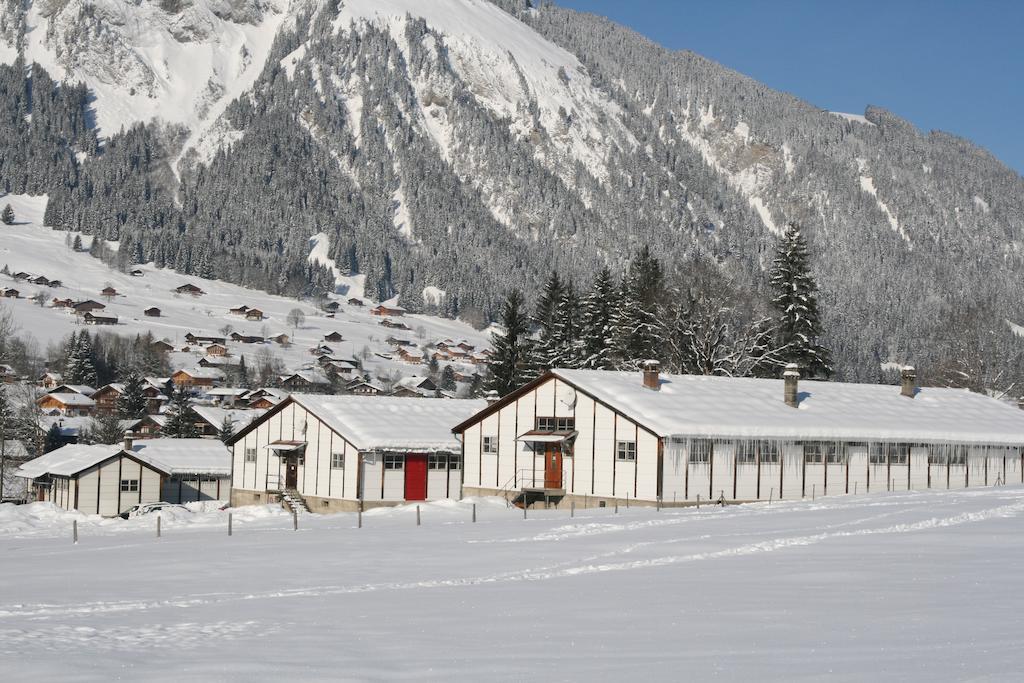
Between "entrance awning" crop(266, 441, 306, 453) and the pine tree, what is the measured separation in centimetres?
3226

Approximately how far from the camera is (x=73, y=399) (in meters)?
142

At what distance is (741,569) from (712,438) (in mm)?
23682

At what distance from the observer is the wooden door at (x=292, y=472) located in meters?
59.4

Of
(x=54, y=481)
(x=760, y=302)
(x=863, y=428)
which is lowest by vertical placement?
(x=54, y=481)

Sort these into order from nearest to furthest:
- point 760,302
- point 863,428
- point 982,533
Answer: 1. point 982,533
2. point 863,428
3. point 760,302

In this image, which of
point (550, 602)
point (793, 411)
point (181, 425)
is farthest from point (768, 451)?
point (181, 425)

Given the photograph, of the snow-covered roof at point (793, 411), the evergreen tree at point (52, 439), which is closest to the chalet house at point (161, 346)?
the evergreen tree at point (52, 439)

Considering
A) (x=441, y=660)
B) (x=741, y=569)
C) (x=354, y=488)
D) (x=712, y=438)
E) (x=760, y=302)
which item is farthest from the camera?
(x=760, y=302)

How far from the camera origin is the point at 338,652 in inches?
628

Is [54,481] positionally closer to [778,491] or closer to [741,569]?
[778,491]

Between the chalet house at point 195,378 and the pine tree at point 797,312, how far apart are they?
346 feet

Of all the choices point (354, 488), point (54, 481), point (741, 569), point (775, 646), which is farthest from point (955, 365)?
point (775, 646)

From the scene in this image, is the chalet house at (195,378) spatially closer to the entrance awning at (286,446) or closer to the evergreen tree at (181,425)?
the evergreen tree at (181,425)

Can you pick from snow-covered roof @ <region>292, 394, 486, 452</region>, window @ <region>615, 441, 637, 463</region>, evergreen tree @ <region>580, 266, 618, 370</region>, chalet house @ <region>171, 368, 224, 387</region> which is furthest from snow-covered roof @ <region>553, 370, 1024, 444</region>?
chalet house @ <region>171, 368, 224, 387</region>
